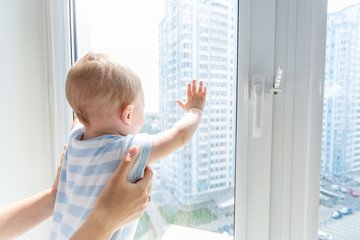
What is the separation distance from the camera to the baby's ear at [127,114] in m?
0.58

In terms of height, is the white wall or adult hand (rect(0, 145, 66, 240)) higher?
the white wall

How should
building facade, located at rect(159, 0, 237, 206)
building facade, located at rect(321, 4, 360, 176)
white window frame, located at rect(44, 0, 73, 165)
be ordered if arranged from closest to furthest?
building facade, located at rect(321, 4, 360, 176) < building facade, located at rect(159, 0, 237, 206) < white window frame, located at rect(44, 0, 73, 165)

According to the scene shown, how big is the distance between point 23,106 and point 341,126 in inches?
46.1

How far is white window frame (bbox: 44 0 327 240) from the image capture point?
0.63 metres

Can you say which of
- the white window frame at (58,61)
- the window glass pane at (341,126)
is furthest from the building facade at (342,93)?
the white window frame at (58,61)

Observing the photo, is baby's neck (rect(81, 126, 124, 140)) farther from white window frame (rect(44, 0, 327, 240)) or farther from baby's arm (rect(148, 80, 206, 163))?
white window frame (rect(44, 0, 327, 240))

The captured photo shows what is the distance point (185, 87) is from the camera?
0.82m

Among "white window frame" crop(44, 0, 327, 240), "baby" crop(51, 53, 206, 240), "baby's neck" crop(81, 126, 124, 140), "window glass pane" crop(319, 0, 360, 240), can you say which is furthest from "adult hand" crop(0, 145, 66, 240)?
"window glass pane" crop(319, 0, 360, 240)

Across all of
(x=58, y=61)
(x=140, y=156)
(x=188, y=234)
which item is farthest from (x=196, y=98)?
(x=58, y=61)

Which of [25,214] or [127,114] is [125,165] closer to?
[127,114]

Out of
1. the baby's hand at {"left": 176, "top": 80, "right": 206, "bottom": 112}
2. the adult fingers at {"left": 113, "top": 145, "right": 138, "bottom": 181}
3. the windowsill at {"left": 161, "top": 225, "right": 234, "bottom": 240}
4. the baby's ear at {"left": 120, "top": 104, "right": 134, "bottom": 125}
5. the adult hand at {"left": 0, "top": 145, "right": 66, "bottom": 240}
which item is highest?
the baby's hand at {"left": 176, "top": 80, "right": 206, "bottom": 112}

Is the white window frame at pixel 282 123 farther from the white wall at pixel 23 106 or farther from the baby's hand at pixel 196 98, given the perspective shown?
the white wall at pixel 23 106

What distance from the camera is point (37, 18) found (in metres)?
0.99

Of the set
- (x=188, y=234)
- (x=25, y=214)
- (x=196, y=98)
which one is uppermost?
(x=196, y=98)
